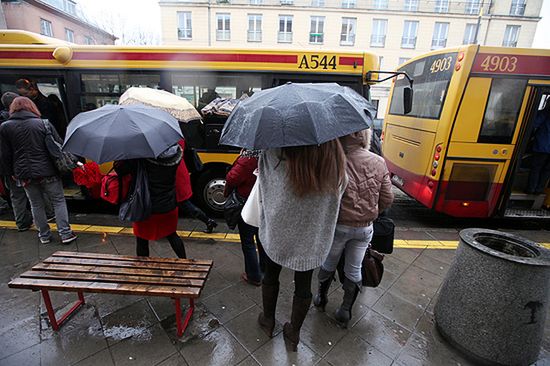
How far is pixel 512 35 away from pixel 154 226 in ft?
127

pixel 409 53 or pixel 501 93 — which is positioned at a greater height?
pixel 409 53

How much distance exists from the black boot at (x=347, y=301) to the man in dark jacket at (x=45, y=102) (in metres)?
5.41

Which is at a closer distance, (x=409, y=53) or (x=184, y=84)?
(x=184, y=84)

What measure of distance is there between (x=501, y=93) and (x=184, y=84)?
5078mm

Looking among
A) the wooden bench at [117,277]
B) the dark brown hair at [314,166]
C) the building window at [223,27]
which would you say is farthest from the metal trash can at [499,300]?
the building window at [223,27]

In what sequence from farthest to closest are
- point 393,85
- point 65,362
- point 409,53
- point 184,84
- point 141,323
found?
point 409,53 < point 393,85 < point 184,84 < point 141,323 < point 65,362

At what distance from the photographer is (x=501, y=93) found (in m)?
4.43

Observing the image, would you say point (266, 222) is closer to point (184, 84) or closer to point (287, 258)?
point (287, 258)

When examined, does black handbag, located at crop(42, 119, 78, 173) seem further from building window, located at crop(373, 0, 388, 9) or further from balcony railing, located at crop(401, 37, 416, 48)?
building window, located at crop(373, 0, 388, 9)

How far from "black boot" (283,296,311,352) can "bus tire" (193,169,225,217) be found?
9.75 ft

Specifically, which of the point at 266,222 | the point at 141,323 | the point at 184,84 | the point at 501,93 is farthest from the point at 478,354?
the point at 184,84

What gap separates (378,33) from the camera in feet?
90.4

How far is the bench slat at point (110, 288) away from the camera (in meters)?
2.19

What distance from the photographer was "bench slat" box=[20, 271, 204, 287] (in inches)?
90.8
